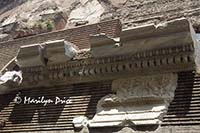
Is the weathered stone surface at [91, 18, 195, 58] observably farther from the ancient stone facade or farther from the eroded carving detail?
the eroded carving detail

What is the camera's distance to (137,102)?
7.32 metres

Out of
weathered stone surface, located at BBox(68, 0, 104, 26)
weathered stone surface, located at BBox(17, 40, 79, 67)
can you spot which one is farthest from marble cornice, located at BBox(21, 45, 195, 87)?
weathered stone surface, located at BBox(68, 0, 104, 26)

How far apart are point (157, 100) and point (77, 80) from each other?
1904 mm

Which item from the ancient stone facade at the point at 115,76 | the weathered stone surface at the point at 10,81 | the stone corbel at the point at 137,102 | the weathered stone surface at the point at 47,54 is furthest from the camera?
the weathered stone surface at the point at 10,81

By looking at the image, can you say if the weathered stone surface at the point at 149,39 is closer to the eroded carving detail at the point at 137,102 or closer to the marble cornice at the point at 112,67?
Answer: the marble cornice at the point at 112,67

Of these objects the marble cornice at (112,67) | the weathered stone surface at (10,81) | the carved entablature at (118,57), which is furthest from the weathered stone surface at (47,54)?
the weathered stone surface at (10,81)

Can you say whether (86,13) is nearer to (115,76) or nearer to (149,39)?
(115,76)

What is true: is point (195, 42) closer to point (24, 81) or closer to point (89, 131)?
point (89, 131)

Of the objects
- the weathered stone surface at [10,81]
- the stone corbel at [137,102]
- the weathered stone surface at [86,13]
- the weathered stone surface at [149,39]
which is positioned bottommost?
the weathered stone surface at [86,13]

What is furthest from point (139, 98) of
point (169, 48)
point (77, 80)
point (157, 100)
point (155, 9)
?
point (155, 9)

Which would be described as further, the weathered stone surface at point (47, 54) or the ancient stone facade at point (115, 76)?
the weathered stone surface at point (47, 54)

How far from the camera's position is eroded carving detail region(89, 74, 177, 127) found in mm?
6996

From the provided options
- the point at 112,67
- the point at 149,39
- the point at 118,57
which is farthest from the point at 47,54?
the point at 149,39

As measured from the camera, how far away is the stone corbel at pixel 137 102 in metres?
6.99
